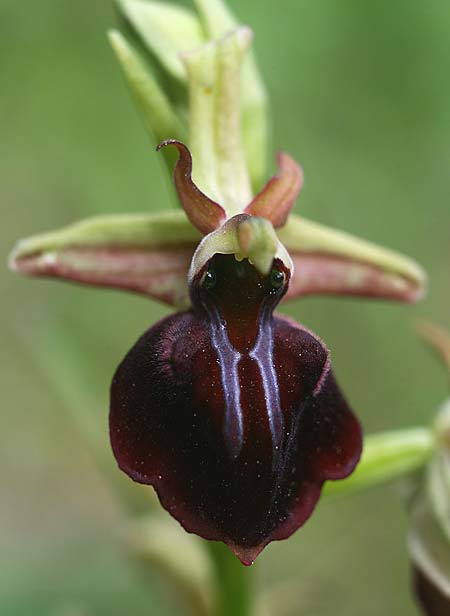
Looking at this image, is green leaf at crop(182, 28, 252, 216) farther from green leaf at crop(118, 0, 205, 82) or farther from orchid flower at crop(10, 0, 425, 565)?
green leaf at crop(118, 0, 205, 82)

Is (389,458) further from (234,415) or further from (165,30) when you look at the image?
(165,30)

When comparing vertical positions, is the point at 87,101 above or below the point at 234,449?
below

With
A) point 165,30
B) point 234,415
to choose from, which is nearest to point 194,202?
point 234,415

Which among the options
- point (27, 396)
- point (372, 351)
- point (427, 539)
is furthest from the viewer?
point (27, 396)

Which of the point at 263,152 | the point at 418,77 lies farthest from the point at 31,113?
the point at 263,152

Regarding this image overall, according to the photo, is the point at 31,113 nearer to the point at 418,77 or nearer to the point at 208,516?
the point at 418,77

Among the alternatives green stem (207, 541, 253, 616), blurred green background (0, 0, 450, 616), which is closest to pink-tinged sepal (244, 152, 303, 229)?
green stem (207, 541, 253, 616)
